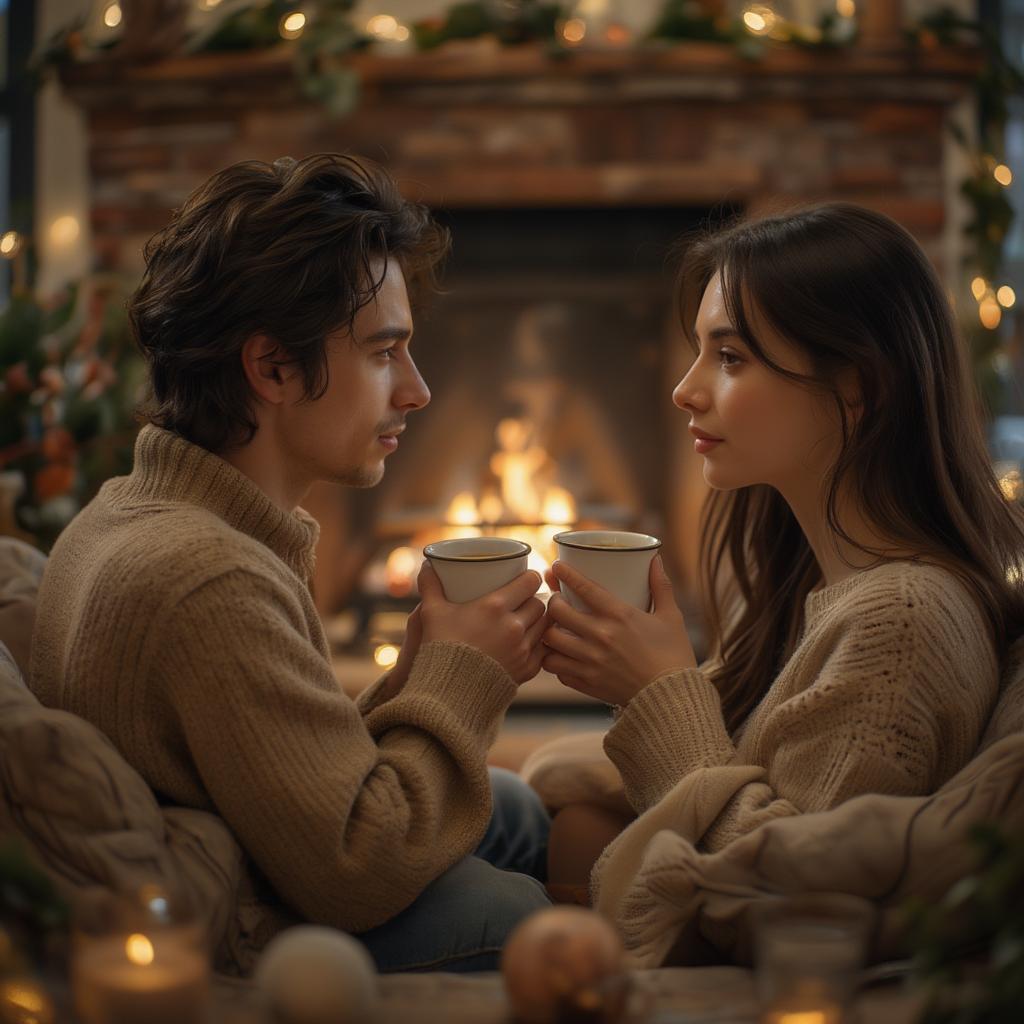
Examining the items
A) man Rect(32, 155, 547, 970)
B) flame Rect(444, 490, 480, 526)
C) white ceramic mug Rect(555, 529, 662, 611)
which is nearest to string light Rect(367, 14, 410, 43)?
flame Rect(444, 490, 480, 526)

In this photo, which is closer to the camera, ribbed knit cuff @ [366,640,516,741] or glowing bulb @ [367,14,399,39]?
ribbed knit cuff @ [366,640,516,741]

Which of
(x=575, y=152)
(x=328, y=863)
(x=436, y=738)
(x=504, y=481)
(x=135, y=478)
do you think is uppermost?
(x=575, y=152)

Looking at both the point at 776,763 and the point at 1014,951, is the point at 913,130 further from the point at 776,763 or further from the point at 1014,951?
the point at 1014,951

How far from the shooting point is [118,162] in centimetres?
339

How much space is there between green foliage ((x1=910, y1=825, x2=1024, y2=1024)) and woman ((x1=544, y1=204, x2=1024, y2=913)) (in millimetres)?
398

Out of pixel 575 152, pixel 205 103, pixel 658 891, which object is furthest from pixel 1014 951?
pixel 205 103

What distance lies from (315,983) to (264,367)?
2.49 ft

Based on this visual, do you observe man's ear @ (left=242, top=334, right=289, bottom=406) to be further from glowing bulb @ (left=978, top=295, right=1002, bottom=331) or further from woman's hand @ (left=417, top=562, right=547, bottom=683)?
glowing bulb @ (left=978, top=295, right=1002, bottom=331)

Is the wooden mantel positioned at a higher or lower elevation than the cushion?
higher

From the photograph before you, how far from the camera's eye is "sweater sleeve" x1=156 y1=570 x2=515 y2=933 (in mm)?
1203

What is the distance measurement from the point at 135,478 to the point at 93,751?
0.38 m

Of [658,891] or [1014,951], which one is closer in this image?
[1014,951]

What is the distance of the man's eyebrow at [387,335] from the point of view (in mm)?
1500

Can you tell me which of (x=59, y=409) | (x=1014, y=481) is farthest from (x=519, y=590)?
(x=59, y=409)
